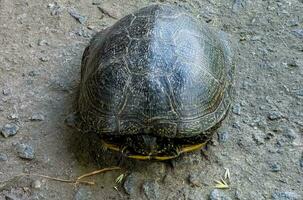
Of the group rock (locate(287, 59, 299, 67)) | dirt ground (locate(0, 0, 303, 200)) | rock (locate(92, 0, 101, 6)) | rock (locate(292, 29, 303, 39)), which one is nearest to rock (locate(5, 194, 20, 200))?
dirt ground (locate(0, 0, 303, 200))

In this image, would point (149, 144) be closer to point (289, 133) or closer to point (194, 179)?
point (194, 179)

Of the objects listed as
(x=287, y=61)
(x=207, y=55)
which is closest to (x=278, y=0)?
(x=287, y=61)

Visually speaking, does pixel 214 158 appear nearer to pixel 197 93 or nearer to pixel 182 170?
pixel 182 170

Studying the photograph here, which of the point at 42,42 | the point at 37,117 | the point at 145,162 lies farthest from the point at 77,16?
the point at 145,162

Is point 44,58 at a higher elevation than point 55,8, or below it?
below

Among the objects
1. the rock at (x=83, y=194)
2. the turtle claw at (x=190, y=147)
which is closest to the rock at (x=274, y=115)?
the turtle claw at (x=190, y=147)

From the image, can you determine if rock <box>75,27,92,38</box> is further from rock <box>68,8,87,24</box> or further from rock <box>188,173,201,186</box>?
rock <box>188,173,201,186</box>

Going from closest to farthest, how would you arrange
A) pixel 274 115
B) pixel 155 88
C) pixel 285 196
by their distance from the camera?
pixel 155 88
pixel 285 196
pixel 274 115
